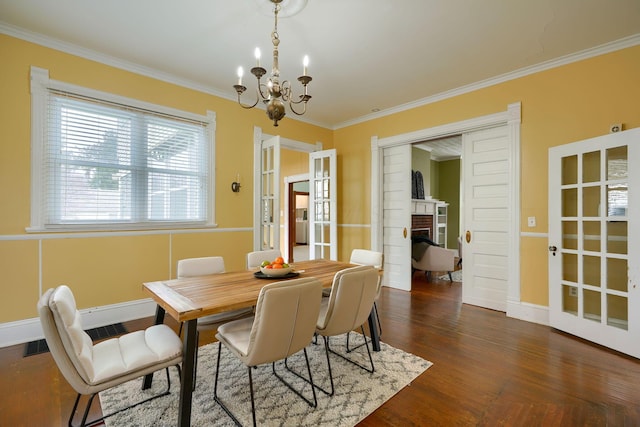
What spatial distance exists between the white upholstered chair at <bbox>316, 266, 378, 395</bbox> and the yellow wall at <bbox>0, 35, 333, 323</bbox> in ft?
7.88

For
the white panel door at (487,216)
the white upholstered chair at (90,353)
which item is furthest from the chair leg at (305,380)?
the white panel door at (487,216)

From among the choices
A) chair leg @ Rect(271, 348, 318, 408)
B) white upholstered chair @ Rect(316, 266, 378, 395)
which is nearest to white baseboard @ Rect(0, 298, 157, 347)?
chair leg @ Rect(271, 348, 318, 408)

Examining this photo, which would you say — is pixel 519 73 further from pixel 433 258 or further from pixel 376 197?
pixel 433 258

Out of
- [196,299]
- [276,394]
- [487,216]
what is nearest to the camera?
[196,299]

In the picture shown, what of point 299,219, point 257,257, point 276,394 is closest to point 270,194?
point 257,257

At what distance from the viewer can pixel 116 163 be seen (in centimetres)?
322

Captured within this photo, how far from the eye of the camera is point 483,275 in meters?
3.86

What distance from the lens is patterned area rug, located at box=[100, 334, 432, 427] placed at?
1.74 metres

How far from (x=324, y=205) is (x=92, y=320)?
340 cm

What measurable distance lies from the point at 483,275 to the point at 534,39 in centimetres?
269

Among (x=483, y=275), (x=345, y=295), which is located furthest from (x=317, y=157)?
(x=345, y=295)

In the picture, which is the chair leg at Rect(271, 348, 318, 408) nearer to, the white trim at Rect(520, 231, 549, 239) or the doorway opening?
the white trim at Rect(520, 231, 549, 239)

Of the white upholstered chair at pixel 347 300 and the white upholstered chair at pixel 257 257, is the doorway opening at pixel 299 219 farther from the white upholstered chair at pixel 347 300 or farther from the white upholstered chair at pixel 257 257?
the white upholstered chair at pixel 347 300

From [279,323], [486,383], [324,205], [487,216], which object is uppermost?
[324,205]
